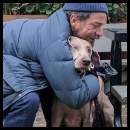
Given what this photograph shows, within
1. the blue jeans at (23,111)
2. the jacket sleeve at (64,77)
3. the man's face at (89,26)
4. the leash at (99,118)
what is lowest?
the leash at (99,118)

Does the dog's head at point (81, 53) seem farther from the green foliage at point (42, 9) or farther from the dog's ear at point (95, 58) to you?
the green foliage at point (42, 9)

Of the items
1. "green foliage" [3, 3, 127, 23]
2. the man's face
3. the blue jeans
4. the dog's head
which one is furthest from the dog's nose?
"green foliage" [3, 3, 127, 23]

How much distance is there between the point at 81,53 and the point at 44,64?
23 centimetres

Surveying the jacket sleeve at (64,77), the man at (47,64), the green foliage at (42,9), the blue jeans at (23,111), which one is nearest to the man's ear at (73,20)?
the man at (47,64)

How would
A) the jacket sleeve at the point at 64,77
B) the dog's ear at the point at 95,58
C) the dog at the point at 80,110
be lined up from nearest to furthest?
the jacket sleeve at the point at 64,77 → the dog at the point at 80,110 → the dog's ear at the point at 95,58

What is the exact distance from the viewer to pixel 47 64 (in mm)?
2318

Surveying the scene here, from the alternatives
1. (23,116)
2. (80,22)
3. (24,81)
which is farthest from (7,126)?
(80,22)

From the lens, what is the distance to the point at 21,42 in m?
2.43

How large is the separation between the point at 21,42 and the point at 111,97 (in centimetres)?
97

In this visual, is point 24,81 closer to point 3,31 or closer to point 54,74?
point 54,74

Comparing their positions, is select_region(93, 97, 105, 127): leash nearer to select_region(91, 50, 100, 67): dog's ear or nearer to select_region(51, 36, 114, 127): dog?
select_region(51, 36, 114, 127): dog

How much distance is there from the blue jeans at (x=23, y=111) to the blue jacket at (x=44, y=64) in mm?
33

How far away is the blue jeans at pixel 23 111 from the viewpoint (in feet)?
7.70

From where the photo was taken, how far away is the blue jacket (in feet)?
7.54
